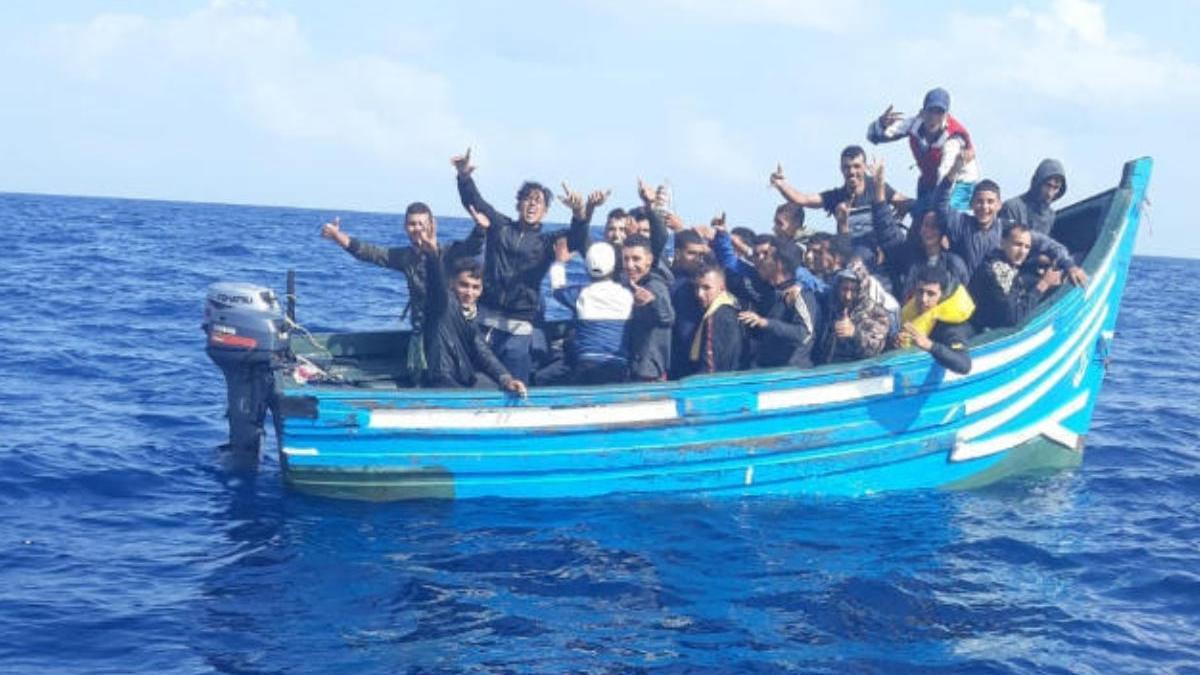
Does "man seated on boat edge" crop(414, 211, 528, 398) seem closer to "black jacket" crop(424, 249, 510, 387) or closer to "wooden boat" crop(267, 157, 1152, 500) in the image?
"black jacket" crop(424, 249, 510, 387)

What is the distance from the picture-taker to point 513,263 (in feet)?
32.6

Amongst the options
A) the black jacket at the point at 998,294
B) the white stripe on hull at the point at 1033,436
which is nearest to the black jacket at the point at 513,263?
the black jacket at the point at 998,294

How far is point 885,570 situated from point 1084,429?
452cm

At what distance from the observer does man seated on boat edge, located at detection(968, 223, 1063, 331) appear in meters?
10.2

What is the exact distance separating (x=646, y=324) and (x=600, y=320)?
1.23ft

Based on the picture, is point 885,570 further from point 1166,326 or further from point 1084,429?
point 1166,326

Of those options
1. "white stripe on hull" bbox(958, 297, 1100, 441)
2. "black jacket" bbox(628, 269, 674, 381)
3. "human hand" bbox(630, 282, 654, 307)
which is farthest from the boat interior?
"human hand" bbox(630, 282, 654, 307)

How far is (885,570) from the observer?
8.50m

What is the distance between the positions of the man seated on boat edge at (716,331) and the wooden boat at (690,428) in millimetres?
375

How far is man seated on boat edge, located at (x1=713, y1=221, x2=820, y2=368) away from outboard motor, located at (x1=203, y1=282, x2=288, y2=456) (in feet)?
12.3

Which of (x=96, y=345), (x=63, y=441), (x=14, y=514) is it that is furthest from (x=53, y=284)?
(x=14, y=514)

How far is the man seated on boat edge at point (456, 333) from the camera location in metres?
9.09

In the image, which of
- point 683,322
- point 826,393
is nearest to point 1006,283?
point 826,393

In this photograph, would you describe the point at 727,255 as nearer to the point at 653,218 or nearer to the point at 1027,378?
the point at 653,218
